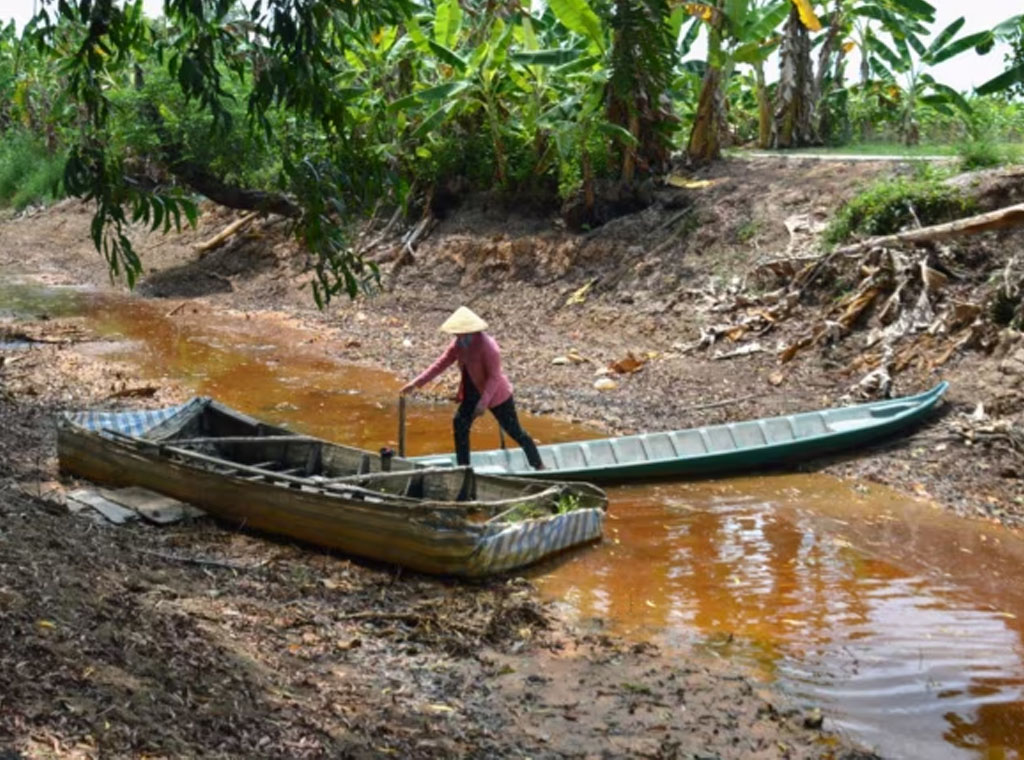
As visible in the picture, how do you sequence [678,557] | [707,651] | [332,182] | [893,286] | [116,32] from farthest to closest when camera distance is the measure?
1. [893,286]
2. [678,557]
3. [707,651]
4. [332,182]
5. [116,32]

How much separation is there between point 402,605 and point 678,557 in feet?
7.69

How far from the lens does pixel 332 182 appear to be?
411 cm

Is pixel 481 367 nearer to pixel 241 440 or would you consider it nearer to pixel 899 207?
pixel 241 440

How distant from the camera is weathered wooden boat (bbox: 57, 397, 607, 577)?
23.6 feet

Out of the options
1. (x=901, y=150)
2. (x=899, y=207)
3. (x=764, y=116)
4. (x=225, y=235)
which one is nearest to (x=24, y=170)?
(x=225, y=235)

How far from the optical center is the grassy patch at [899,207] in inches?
536

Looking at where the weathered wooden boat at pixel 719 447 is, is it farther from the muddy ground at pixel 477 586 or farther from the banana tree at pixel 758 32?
Answer: the banana tree at pixel 758 32

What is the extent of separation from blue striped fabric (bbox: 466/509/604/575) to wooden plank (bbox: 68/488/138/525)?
104 inches

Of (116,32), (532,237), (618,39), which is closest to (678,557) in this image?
(116,32)

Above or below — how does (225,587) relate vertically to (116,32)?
below

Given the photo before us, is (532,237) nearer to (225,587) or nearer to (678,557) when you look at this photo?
(678,557)

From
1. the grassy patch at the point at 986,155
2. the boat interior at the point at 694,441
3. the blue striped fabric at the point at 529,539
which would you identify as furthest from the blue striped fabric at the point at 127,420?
the grassy patch at the point at 986,155

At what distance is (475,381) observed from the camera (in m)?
9.16

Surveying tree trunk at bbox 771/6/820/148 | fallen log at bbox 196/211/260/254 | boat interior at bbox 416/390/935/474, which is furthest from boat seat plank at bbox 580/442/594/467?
fallen log at bbox 196/211/260/254
